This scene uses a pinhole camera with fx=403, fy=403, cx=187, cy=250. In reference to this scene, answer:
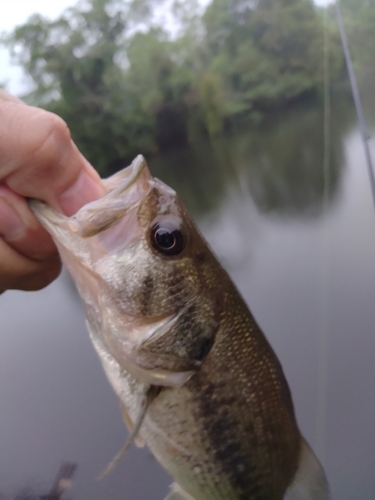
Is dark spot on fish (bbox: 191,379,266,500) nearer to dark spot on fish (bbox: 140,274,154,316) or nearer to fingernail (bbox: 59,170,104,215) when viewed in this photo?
dark spot on fish (bbox: 140,274,154,316)

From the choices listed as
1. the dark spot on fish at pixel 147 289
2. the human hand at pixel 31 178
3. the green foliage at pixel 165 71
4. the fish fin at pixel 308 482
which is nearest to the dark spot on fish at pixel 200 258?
the dark spot on fish at pixel 147 289

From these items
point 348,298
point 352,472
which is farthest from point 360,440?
point 348,298

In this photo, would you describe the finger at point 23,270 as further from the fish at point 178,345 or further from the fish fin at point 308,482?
the fish fin at point 308,482

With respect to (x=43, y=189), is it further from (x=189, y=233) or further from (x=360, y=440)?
(x=360, y=440)

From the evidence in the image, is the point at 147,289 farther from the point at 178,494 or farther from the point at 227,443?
the point at 178,494

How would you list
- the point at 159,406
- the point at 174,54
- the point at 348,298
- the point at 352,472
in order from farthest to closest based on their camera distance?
the point at 174,54, the point at 348,298, the point at 352,472, the point at 159,406
